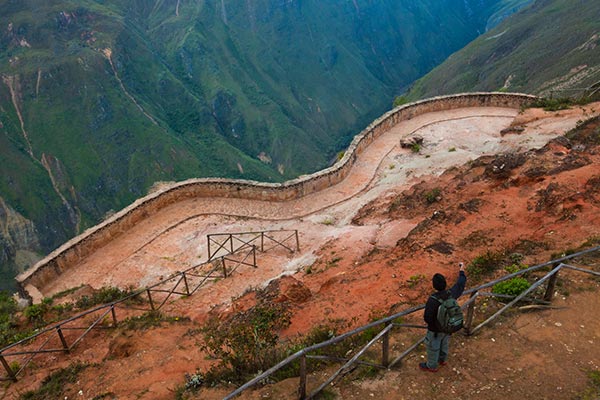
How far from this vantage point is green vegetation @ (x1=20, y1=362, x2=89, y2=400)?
775cm

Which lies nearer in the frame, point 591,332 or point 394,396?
point 394,396

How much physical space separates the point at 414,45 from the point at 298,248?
194m

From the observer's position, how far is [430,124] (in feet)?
68.4

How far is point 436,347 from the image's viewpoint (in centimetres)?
600

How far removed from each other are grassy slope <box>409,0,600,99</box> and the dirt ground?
45.1 meters

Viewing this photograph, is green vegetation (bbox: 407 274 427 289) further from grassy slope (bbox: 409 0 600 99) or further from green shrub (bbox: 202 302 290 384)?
grassy slope (bbox: 409 0 600 99)

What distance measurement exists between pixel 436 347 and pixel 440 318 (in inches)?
20.9

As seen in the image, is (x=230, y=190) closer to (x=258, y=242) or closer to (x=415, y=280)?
(x=258, y=242)

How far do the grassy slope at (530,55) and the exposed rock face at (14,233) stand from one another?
8756cm

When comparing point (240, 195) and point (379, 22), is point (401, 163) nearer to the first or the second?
point (240, 195)

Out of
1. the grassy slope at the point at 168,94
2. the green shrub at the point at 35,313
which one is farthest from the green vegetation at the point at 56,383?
the grassy slope at the point at 168,94

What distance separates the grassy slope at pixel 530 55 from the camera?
65500 mm

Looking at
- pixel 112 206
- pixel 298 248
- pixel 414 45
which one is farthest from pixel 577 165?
pixel 414 45

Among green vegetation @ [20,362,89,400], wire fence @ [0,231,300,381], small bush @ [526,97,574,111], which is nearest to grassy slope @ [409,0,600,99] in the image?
small bush @ [526,97,574,111]
